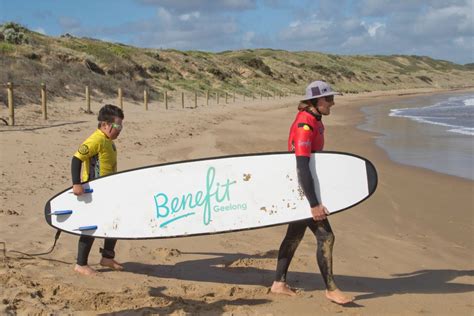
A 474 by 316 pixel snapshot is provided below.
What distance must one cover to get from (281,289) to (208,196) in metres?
0.89

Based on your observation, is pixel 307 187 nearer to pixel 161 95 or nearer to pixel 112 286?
pixel 112 286

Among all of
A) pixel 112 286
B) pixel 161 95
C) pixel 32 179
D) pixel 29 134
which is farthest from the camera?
pixel 161 95

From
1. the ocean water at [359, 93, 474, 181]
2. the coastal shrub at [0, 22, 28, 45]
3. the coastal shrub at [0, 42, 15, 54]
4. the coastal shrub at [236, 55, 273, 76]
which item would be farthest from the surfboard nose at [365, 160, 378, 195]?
the coastal shrub at [236, 55, 273, 76]

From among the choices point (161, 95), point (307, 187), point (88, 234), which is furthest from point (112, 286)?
point (161, 95)

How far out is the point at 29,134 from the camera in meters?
10.8

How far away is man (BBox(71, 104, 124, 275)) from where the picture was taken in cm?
409

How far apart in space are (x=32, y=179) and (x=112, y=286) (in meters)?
3.79

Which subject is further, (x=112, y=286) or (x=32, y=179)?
(x=32, y=179)

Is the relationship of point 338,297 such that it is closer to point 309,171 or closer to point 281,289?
point 281,289

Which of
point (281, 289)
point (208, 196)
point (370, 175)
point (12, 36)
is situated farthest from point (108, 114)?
point (12, 36)

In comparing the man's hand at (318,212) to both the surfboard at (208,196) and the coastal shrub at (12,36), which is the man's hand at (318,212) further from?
the coastal shrub at (12,36)

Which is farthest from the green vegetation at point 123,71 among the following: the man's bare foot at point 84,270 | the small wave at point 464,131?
the small wave at point 464,131

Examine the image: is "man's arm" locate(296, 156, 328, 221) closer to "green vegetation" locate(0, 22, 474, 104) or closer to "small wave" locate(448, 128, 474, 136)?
"green vegetation" locate(0, 22, 474, 104)

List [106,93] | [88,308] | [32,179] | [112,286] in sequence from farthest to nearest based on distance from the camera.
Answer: [106,93] < [32,179] < [112,286] < [88,308]
